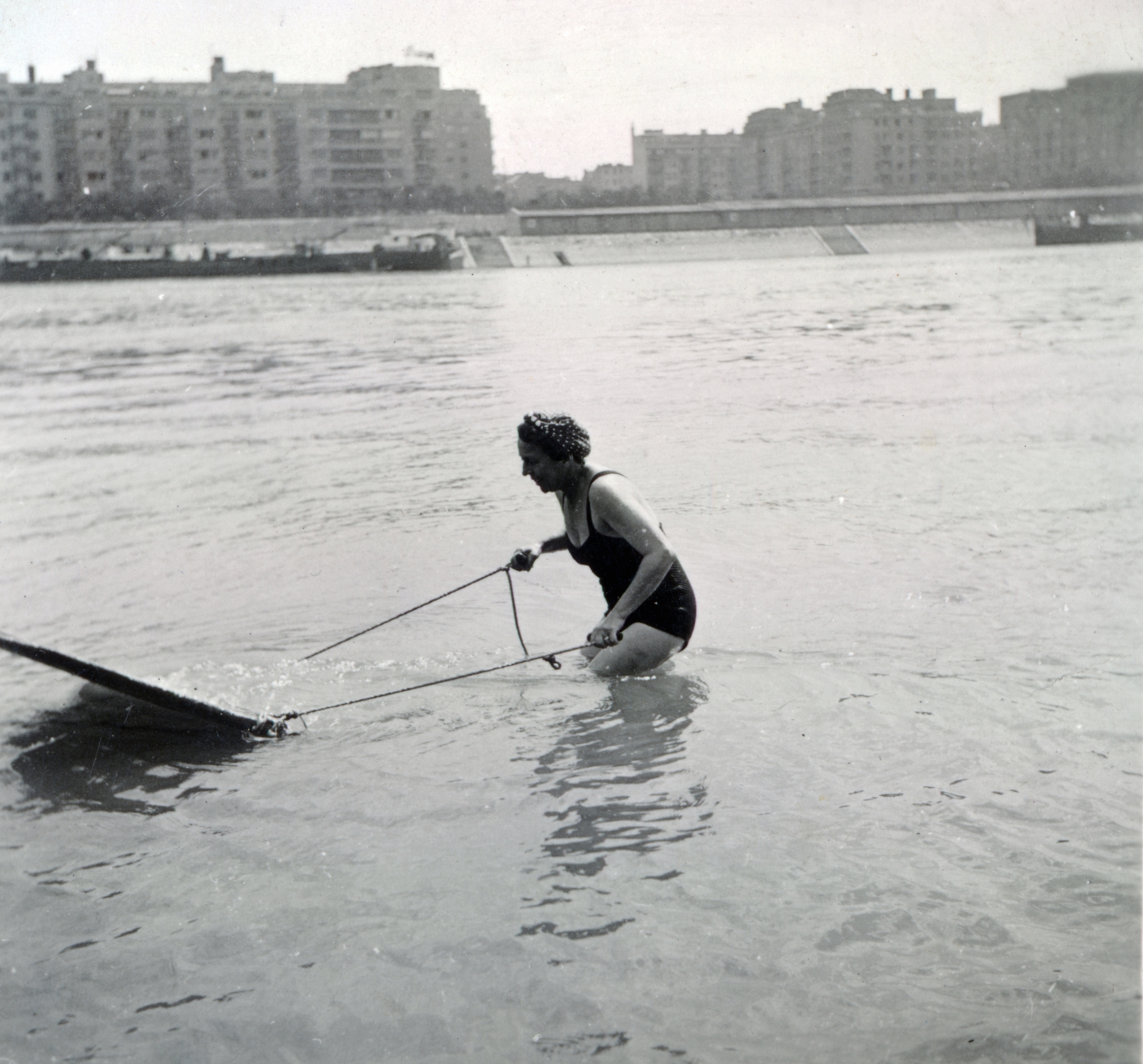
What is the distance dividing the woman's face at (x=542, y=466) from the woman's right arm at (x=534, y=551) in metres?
0.42

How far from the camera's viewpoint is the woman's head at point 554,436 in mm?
4926

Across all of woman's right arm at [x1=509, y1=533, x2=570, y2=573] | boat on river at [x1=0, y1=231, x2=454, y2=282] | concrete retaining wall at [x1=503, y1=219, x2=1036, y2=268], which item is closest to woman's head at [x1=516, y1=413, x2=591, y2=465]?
woman's right arm at [x1=509, y1=533, x2=570, y2=573]

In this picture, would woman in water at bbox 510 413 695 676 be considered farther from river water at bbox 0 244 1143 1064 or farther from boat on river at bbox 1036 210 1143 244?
boat on river at bbox 1036 210 1143 244

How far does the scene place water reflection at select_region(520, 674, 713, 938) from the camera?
12.6ft

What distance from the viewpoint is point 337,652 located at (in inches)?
265

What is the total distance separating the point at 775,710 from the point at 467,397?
12.5m

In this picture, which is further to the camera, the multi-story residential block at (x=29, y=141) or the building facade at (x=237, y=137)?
the building facade at (x=237, y=137)

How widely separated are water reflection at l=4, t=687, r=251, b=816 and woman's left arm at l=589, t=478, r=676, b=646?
1.62 m

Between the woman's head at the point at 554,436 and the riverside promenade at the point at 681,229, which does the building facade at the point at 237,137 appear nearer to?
the riverside promenade at the point at 681,229

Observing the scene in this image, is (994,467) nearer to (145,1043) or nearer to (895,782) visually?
(895,782)

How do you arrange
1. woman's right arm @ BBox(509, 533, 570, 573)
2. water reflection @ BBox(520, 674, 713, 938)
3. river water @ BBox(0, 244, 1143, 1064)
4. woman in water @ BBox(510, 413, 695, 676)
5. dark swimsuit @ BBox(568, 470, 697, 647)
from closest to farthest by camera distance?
1. river water @ BBox(0, 244, 1143, 1064)
2. water reflection @ BBox(520, 674, 713, 938)
3. woman in water @ BBox(510, 413, 695, 676)
4. dark swimsuit @ BBox(568, 470, 697, 647)
5. woman's right arm @ BBox(509, 533, 570, 573)

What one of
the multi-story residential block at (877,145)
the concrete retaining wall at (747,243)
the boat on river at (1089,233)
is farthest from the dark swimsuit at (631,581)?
the multi-story residential block at (877,145)

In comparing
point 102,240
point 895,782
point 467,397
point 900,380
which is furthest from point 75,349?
point 102,240

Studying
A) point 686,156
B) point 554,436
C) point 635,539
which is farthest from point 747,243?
point 686,156
